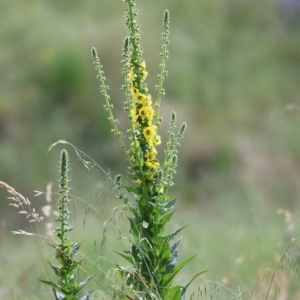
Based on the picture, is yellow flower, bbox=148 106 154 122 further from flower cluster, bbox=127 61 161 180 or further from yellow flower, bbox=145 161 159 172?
yellow flower, bbox=145 161 159 172

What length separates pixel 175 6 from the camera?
14.8 metres

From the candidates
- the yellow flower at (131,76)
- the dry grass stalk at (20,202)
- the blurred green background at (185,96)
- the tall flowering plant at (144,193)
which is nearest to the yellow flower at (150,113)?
the tall flowering plant at (144,193)

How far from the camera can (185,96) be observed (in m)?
12.9

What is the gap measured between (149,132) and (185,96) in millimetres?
10578

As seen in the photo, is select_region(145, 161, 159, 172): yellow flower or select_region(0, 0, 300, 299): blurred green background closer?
select_region(145, 161, 159, 172): yellow flower

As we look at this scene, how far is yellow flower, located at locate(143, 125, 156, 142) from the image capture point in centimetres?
237

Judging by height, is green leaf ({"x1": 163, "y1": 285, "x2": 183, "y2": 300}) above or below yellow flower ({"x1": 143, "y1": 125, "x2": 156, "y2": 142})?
below

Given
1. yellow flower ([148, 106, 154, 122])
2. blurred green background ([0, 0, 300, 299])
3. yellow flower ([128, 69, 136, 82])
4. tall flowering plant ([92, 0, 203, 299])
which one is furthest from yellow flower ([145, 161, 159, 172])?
blurred green background ([0, 0, 300, 299])

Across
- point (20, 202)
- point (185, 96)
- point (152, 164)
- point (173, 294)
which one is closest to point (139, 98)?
point (152, 164)

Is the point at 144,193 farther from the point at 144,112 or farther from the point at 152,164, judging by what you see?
the point at 144,112

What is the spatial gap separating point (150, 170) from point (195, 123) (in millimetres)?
10042

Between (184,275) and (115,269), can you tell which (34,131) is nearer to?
(184,275)

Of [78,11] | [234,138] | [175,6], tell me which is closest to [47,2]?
[78,11]

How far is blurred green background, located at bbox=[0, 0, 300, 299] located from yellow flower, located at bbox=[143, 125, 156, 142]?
5464mm
